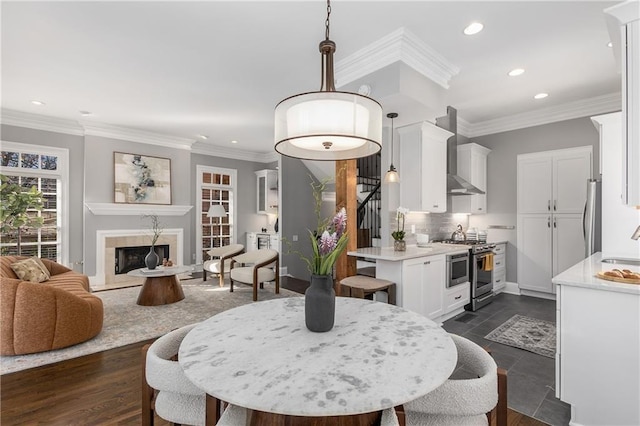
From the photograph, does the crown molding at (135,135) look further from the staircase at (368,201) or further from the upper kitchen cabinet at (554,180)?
the upper kitchen cabinet at (554,180)

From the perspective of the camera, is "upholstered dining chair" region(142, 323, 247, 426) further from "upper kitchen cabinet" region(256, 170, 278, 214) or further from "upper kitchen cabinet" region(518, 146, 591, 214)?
"upper kitchen cabinet" region(256, 170, 278, 214)

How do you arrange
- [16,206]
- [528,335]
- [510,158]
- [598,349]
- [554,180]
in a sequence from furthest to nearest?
[510,158]
[554,180]
[16,206]
[528,335]
[598,349]

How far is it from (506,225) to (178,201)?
6187mm

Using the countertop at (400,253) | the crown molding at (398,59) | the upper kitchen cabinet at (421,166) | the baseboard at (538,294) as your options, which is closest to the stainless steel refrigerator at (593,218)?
A: the countertop at (400,253)

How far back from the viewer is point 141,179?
592cm

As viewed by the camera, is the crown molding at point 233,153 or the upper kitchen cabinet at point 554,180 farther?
the crown molding at point 233,153

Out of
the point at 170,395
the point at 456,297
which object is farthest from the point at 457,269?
the point at 170,395

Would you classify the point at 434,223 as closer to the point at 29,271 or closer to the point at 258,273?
the point at 258,273

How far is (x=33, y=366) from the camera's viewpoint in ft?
8.66

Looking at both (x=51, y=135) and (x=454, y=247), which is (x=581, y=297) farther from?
(x=51, y=135)

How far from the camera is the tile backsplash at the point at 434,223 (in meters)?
4.49

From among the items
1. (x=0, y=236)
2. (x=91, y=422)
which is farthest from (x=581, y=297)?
(x=0, y=236)

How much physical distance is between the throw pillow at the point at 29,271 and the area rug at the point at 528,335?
5080 mm

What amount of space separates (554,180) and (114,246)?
7.41 metres
